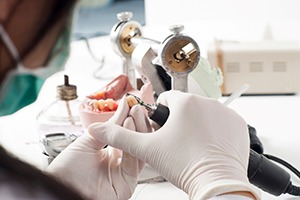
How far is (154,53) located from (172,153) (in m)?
0.38

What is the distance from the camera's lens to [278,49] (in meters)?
1.83

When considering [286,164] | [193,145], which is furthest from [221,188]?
[286,164]

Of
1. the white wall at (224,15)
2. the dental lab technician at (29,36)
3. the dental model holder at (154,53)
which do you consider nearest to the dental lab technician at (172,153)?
the dental model holder at (154,53)

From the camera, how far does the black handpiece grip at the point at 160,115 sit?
3.53ft

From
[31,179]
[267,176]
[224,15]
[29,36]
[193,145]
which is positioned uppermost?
[29,36]

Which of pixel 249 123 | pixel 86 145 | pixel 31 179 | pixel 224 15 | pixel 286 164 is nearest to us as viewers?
pixel 31 179

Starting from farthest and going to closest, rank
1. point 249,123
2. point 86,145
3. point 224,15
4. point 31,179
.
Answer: point 224,15
point 249,123
point 86,145
point 31,179

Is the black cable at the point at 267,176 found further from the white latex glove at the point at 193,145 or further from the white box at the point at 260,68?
the white box at the point at 260,68

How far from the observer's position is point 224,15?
2.73 meters

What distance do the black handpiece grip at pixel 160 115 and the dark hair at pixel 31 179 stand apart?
1.70ft

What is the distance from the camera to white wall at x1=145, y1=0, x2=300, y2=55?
8.56 ft

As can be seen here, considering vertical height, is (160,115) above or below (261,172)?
above

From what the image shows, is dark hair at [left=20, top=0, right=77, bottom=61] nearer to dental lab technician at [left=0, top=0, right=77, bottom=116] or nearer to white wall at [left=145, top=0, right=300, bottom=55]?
dental lab technician at [left=0, top=0, right=77, bottom=116]

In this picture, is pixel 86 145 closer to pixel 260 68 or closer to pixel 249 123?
pixel 249 123
